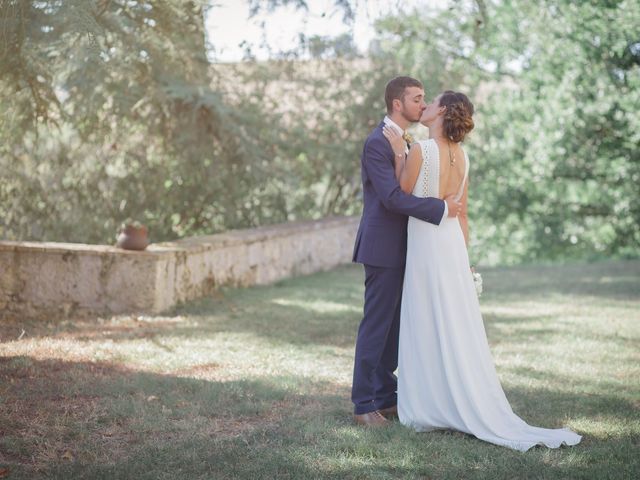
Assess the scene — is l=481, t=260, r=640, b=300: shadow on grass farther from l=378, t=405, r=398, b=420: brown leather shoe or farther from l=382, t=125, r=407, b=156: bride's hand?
l=382, t=125, r=407, b=156: bride's hand

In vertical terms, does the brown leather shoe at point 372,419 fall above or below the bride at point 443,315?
below

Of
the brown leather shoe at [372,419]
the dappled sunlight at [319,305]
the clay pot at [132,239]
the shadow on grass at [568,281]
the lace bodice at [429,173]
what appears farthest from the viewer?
the shadow on grass at [568,281]

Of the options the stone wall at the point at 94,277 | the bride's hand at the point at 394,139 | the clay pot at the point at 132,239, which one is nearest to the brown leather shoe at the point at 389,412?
the bride's hand at the point at 394,139

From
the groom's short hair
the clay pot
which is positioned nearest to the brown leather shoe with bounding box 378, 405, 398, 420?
the groom's short hair

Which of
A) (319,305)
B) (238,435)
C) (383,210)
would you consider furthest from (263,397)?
(319,305)

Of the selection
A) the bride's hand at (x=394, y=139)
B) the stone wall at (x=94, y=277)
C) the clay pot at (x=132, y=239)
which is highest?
the bride's hand at (x=394, y=139)

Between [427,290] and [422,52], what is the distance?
497 inches

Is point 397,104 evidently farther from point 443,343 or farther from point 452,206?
point 443,343

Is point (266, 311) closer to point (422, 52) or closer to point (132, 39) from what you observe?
point (132, 39)

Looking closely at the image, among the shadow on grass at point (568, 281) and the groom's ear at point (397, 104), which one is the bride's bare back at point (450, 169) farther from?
the shadow on grass at point (568, 281)

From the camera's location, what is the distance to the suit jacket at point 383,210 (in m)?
4.28

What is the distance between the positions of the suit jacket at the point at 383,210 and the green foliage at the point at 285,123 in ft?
8.17

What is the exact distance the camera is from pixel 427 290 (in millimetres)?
4406

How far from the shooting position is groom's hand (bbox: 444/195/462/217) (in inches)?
171
